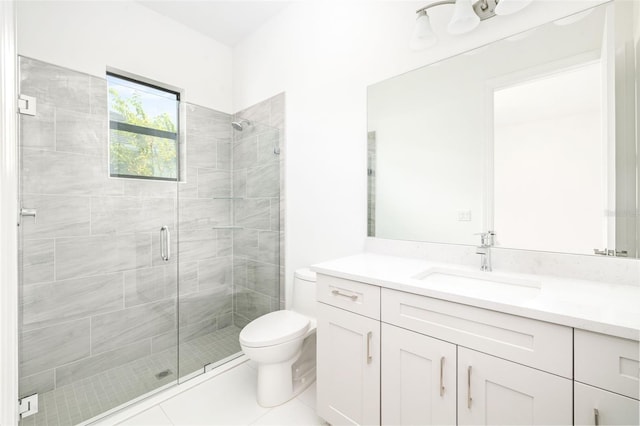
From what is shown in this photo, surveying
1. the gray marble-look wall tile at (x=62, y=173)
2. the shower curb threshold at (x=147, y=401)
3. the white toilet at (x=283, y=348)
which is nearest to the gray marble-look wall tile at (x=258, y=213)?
the white toilet at (x=283, y=348)

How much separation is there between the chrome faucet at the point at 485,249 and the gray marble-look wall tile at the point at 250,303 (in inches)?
65.7

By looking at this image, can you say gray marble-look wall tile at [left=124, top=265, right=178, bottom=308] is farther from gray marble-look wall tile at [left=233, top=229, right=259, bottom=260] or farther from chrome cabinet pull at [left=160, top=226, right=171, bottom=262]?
gray marble-look wall tile at [left=233, top=229, right=259, bottom=260]

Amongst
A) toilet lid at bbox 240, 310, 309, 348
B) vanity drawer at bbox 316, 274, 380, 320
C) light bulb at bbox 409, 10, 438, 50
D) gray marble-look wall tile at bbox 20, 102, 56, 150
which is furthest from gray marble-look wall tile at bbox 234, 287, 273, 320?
light bulb at bbox 409, 10, 438, 50

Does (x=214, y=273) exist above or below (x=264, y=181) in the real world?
below

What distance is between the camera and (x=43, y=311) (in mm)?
1703

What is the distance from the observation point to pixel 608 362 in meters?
0.74

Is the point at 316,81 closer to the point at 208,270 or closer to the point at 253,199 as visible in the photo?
the point at 253,199

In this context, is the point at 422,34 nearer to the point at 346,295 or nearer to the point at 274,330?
the point at 346,295

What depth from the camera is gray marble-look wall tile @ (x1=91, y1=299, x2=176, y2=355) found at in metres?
1.85

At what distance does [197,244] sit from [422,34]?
6.71 feet

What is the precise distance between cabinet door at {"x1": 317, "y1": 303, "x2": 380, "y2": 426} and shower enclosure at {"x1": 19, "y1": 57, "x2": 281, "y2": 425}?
1.03 meters

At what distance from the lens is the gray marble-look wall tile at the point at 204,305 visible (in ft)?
6.91

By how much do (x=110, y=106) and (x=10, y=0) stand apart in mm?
669

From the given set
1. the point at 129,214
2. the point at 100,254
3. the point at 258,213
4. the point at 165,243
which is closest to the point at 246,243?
the point at 258,213
